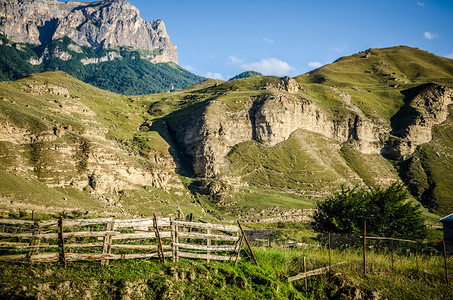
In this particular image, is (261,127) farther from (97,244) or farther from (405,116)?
(97,244)

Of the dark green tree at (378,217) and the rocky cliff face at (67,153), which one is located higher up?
the rocky cliff face at (67,153)

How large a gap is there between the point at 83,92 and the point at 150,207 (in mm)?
68725

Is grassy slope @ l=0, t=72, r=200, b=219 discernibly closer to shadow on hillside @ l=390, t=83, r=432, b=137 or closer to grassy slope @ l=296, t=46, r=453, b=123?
grassy slope @ l=296, t=46, r=453, b=123

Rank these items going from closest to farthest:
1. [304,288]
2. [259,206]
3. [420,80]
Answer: [304,288]
[259,206]
[420,80]

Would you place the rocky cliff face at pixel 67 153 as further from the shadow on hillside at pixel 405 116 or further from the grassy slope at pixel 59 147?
the shadow on hillside at pixel 405 116

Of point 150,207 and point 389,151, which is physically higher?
point 389,151

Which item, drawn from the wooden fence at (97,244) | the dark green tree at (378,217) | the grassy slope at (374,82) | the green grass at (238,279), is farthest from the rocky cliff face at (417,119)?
the wooden fence at (97,244)

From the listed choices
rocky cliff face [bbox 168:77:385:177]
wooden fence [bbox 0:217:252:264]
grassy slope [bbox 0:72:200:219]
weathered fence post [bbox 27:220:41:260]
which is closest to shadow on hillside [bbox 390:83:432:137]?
rocky cliff face [bbox 168:77:385:177]

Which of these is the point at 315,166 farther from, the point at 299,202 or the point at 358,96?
the point at 358,96

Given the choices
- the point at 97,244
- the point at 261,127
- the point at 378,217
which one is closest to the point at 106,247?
the point at 97,244

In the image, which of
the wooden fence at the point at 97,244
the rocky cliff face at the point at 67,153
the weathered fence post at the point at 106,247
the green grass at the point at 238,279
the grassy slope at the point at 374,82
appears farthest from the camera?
the grassy slope at the point at 374,82

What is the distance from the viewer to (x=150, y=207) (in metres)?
72.1

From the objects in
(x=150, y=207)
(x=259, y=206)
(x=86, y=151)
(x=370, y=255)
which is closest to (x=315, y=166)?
(x=259, y=206)

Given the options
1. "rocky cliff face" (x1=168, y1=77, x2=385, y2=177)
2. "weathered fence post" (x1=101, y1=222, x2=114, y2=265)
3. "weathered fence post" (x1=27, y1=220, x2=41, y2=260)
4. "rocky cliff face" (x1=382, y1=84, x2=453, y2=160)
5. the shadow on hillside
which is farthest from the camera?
the shadow on hillside
